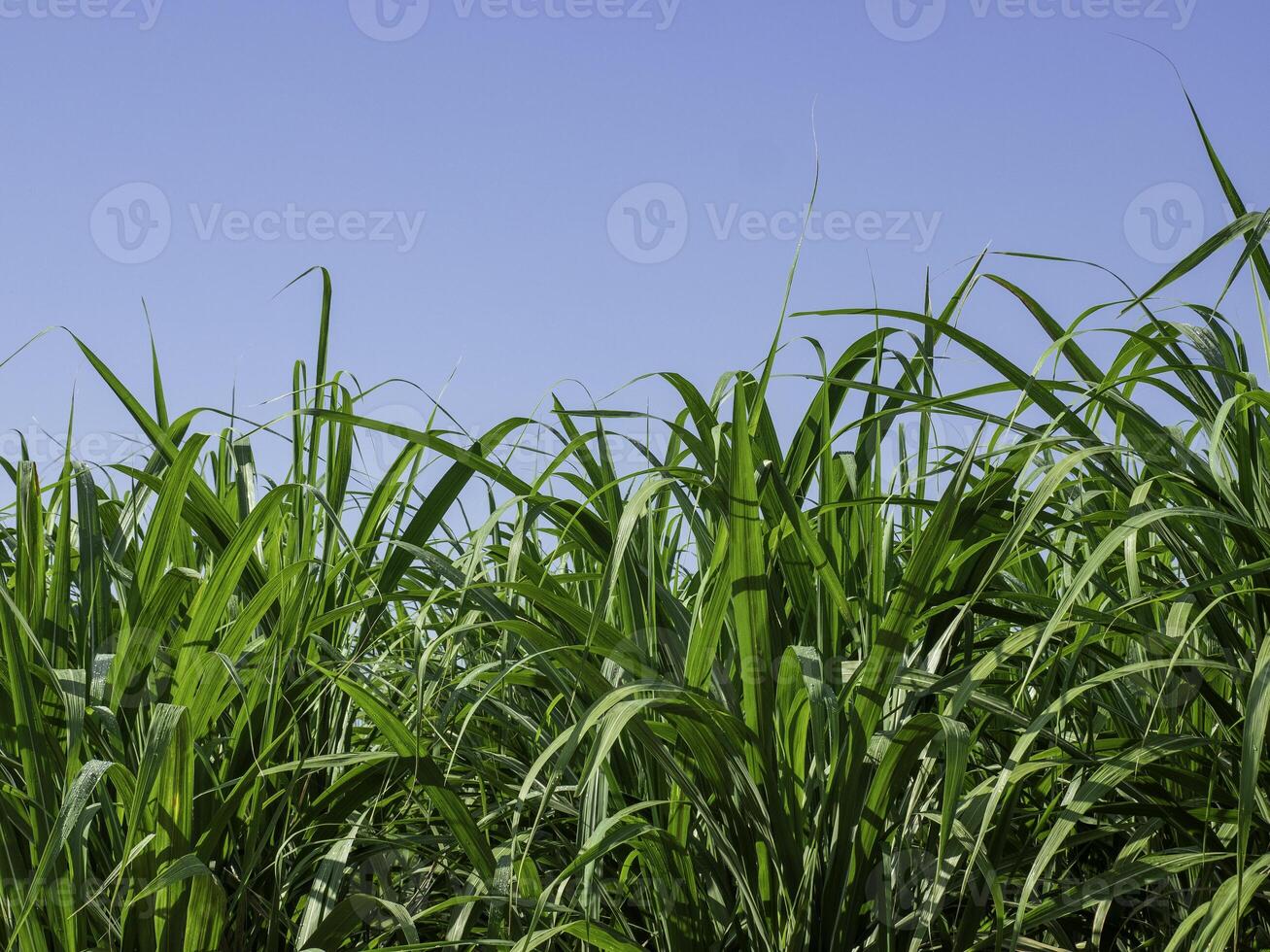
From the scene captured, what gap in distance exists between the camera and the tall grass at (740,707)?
2.65 feet

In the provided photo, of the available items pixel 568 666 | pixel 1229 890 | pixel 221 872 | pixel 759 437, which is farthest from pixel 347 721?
pixel 1229 890

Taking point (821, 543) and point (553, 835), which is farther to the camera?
point (553, 835)

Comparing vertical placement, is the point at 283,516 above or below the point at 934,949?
above

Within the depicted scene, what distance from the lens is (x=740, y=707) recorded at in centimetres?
91

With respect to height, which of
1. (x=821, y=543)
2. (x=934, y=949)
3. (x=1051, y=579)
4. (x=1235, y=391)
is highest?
(x=1235, y=391)

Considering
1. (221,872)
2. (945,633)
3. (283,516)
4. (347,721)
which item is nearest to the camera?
(945,633)

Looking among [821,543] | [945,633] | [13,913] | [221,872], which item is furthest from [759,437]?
[13,913]

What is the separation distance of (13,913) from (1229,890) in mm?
915

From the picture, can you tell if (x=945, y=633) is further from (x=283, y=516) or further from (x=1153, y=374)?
(x=283, y=516)

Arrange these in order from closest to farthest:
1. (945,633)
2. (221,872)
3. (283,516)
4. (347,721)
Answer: (945,633)
(221,872)
(347,721)
(283,516)

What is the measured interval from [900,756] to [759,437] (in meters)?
0.35

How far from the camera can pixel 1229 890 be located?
76 cm

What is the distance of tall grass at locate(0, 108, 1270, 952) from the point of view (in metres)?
0.81

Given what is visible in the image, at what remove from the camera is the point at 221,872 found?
3.35 ft
